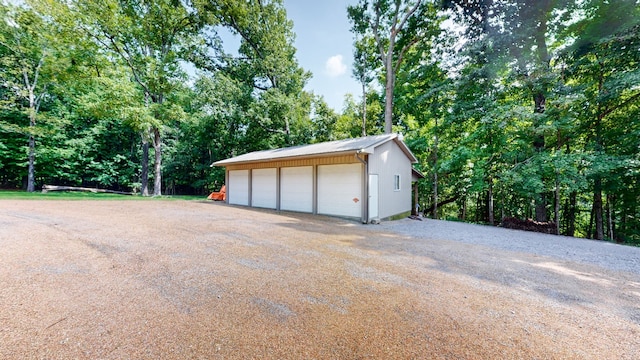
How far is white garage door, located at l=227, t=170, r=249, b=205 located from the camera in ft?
40.5

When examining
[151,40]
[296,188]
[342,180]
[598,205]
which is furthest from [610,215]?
[151,40]

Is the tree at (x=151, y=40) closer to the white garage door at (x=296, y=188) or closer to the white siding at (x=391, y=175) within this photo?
the white garage door at (x=296, y=188)

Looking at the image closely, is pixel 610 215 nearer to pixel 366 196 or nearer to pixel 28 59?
pixel 366 196

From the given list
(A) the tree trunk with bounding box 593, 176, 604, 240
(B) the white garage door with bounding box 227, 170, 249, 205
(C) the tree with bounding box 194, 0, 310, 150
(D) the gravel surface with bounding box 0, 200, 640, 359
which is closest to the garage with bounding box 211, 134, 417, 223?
(B) the white garage door with bounding box 227, 170, 249, 205

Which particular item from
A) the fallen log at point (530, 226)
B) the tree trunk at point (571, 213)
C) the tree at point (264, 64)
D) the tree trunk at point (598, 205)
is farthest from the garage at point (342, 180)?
the tree trunk at point (571, 213)

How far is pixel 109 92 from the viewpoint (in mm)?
13562

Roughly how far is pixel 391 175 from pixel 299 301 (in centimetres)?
758

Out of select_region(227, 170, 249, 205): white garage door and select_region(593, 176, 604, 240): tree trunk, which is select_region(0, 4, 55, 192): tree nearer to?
select_region(227, 170, 249, 205): white garage door

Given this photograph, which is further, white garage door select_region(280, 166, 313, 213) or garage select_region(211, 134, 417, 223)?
white garage door select_region(280, 166, 313, 213)

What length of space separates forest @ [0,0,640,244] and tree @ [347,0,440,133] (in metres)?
0.08

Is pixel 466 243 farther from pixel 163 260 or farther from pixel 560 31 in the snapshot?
pixel 560 31

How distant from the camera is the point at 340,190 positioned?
28.3ft

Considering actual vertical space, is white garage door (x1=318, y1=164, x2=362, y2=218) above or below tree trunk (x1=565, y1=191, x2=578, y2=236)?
above

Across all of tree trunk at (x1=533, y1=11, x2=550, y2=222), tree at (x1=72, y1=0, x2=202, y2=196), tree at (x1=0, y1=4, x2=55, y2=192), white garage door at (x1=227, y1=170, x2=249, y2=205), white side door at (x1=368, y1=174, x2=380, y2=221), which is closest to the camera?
white side door at (x1=368, y1=174, x2=380, y2=221)
